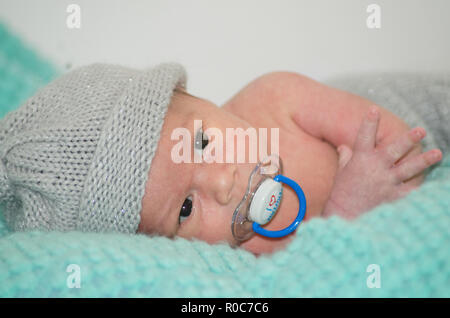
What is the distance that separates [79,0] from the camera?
1.59m

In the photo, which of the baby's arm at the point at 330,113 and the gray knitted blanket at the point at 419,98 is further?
the gray knitted blanket at the point at 419,98

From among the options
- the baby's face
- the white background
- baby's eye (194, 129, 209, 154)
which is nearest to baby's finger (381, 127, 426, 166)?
the baby's face

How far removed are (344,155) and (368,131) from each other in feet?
0.37

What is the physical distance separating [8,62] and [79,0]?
1.20 ft


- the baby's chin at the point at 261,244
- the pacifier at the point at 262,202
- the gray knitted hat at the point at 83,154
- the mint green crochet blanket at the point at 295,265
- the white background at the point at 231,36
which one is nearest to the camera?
the mint green crochet blanket at the point at 295,265

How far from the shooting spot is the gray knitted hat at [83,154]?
33.3 inches

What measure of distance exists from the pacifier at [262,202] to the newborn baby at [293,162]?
0.9 inches

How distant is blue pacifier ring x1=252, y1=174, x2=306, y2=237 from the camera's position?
39.4 inches

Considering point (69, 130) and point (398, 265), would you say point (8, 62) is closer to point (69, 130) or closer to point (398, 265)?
point (69, 130)

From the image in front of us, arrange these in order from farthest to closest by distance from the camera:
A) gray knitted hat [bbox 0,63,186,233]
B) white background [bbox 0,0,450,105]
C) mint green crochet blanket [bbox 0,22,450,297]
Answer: white background [bbox 0,0,450,105], gray knitted hat [bbox 0,63,186,233], mint green crochet blanket [bbox 0,22,450,297]

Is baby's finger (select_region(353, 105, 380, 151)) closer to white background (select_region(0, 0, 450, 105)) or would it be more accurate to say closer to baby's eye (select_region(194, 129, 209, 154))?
baby's eye (select_region(194, 129, 209, 154))

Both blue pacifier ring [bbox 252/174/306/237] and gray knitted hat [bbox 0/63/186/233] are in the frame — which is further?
blue pacifier ring [bbox 252/174/306/237]

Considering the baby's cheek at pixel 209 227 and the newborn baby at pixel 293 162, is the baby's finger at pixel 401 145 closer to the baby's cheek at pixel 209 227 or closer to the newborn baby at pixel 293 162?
the newborn baby at pixel 293 162

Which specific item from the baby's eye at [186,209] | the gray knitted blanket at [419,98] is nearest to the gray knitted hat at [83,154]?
the baby's eye at [186,209]
